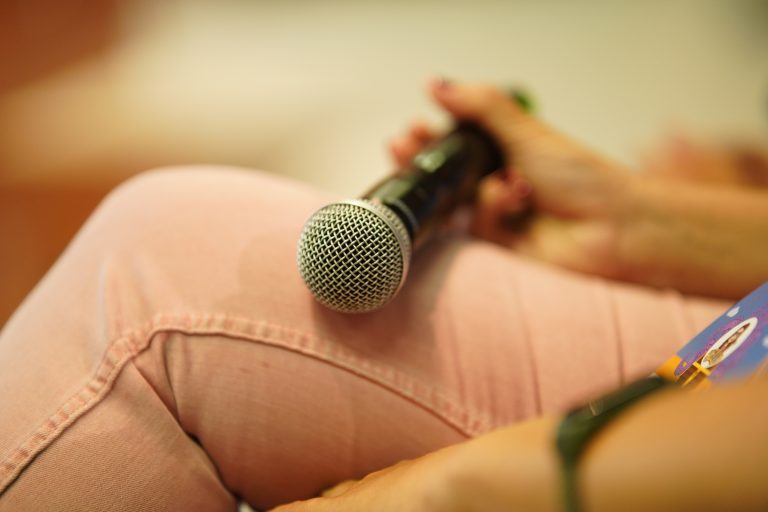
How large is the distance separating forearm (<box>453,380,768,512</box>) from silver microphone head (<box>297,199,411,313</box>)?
0.59ft

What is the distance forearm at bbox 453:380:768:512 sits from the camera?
27cm

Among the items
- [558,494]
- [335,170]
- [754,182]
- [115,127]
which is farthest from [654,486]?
[115,127]

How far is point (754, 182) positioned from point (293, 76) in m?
1.10

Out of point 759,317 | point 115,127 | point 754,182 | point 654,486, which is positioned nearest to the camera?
point 654,486

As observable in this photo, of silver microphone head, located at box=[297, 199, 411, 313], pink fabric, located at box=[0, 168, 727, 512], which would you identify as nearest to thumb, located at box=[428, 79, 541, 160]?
pink fabric, located at box=[0, 168, 727, 512]

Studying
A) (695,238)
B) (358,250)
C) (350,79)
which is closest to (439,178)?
(358,250)

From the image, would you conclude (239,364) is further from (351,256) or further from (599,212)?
(599,212)

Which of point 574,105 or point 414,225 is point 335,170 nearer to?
point 574,105

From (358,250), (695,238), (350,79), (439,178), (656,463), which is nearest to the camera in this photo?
(656,463)

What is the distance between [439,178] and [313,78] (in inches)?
40.6

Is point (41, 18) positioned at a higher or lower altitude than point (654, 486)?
higher

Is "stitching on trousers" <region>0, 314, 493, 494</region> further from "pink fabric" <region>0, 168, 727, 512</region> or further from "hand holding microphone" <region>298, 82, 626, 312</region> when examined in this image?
"hand holding microphone" <region>298, 82, 626, 312</region>

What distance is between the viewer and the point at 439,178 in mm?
679

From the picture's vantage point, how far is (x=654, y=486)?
282 millimetres
